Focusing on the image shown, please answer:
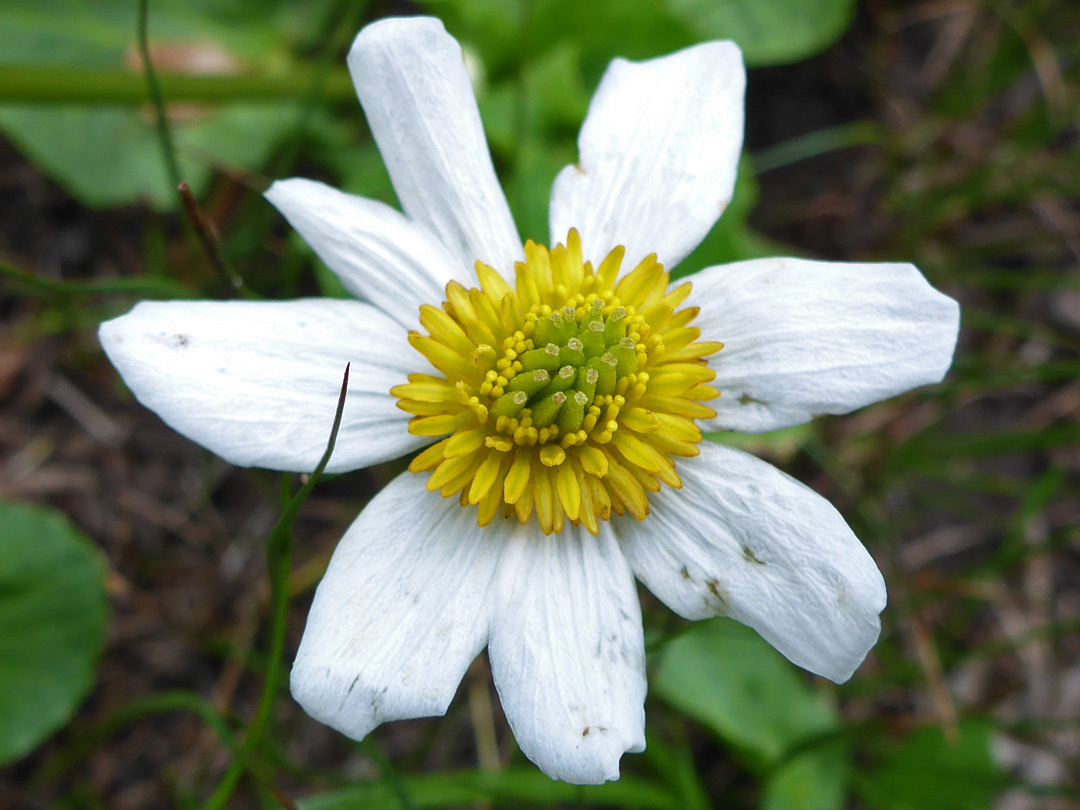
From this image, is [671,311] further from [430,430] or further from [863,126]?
[863,126]

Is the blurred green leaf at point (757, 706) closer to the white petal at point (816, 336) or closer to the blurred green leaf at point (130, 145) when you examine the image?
the white petal at point (816, 336)

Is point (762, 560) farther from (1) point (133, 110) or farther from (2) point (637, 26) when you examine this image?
(1) point (133, 110)

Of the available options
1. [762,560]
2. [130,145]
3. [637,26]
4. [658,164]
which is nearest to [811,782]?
[762,560]

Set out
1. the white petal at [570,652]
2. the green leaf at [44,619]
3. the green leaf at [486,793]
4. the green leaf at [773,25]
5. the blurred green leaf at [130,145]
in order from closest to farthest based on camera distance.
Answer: the white petal at [570,652] < the green leaf at [486,793] < the green leaf at [44,619] < the blurred green leaf at [130,145] < the green leaf at [773,25]

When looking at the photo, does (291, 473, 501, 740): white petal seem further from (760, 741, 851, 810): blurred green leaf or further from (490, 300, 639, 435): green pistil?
(760, 741, 851, 810): blurred green leaf

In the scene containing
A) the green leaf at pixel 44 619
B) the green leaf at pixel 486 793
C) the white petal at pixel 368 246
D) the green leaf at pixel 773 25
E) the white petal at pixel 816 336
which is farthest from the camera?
the green leaf at pixel 773 25

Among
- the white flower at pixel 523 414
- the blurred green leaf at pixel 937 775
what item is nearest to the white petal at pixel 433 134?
the white flower at pixel 523 414

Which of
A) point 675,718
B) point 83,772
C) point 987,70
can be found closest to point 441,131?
point 675,718

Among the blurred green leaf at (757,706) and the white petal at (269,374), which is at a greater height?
the white petal at (269,374)
